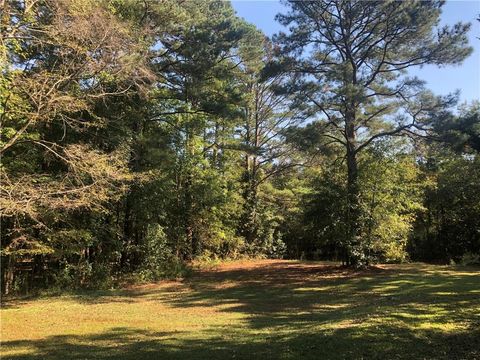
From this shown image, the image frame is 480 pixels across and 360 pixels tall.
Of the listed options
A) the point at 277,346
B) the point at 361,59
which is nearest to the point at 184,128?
the point at 361,59

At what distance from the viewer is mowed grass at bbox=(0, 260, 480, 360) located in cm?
712

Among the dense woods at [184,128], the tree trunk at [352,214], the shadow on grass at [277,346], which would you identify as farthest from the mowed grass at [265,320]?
the dense woods at [184,128]

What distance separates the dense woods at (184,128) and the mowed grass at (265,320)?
2538mm

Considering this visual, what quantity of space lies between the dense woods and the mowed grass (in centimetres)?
254

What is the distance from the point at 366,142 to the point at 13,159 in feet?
47.0

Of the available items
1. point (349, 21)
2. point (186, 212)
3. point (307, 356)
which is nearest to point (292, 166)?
point (186, 212)

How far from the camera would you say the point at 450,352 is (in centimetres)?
637

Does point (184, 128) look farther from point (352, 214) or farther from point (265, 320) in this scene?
point (265, 320)

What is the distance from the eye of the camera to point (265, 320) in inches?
416

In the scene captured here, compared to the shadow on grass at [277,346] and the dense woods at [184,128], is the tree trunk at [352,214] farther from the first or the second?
the shadow on grass at [277,346]

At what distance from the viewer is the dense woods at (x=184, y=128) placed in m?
12.3

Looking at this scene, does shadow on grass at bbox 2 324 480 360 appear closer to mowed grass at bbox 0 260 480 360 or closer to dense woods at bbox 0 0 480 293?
mowed grass at bbox 0 260 480 360

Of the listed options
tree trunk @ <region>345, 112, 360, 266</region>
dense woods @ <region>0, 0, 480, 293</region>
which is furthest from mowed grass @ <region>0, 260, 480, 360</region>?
dense woods @ <region>0, 0, 480, 293</region>

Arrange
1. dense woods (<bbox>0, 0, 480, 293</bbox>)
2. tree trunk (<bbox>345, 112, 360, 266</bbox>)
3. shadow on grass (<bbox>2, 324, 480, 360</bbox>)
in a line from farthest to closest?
tree trunk (<bbox>345, 112, 360, 266</bbox>), dense woods (<bbox>0, 0, 480, 293</bbox>), shadow on grass (<bbox>2, 324, 480, 360</bbox>)
